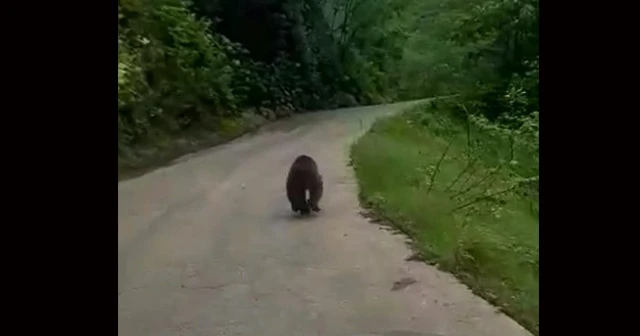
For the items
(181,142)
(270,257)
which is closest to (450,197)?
(270,257)

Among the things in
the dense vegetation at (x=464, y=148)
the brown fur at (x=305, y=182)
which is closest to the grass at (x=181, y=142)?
the brown fur at (x=305, y=182)

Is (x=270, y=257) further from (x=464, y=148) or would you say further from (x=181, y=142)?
(x=464, y=148)

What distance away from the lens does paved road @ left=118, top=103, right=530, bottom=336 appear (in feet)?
5.49

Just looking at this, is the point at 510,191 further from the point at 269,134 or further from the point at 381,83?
the point at 269,134

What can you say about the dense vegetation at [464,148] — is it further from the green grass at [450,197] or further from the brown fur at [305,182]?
the brown fur at [305,182]

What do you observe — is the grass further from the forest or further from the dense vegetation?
the dense vegetation

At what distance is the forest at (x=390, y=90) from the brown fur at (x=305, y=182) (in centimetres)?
11

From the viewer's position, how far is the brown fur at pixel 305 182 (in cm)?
184

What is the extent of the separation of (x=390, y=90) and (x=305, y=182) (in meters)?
0.31

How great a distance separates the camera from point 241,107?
1.95 meters

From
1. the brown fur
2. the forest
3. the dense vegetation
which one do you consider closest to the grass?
the forest

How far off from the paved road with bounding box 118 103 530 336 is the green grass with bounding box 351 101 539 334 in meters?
0.04
